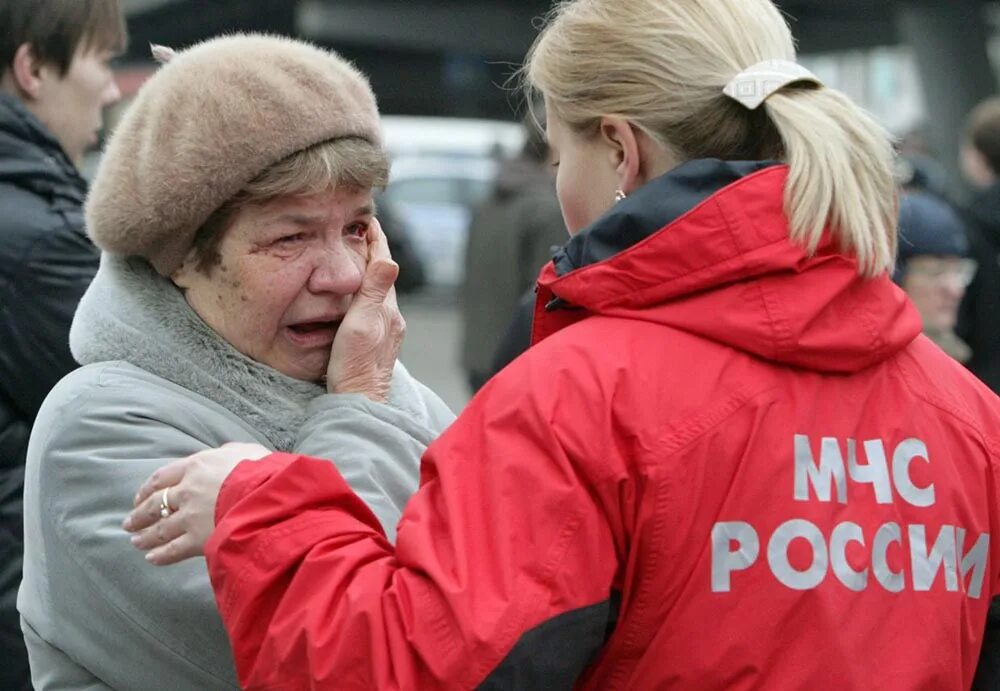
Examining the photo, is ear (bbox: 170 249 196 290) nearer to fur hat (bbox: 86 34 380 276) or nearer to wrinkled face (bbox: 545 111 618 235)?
fur hat (bbox: 86 34 380 276)

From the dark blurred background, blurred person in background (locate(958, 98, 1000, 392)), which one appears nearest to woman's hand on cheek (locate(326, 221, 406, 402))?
blurred person in background (locate(958, 98, 1000, 392))

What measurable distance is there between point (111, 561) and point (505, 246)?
524cm

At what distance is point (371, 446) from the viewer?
7.58 feet

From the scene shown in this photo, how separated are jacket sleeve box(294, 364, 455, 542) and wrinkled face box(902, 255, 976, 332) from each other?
127 inches

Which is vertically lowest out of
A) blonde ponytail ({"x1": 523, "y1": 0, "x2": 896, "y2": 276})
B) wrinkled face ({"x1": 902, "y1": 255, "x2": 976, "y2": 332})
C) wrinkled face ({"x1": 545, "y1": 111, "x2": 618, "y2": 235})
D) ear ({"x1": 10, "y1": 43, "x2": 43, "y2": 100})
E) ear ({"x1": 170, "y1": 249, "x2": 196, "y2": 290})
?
wrinkled face ({"x1": 902, "y1": 255, "x2": 976, "y2": 332})

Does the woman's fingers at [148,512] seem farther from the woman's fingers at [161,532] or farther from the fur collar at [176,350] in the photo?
the fur collar at [176,350]

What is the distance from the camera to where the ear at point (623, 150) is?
2.10m

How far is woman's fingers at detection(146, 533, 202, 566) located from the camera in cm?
196

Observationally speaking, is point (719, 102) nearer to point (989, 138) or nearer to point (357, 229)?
point (357, 229)

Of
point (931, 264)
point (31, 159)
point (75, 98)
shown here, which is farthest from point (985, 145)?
point (31, 159)

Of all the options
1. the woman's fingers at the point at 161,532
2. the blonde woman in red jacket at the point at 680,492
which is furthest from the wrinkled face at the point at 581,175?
the woman's fingers at the point at 161,532

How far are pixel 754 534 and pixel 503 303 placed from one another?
553cm

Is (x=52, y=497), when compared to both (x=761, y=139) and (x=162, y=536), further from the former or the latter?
(x=761, y=139)

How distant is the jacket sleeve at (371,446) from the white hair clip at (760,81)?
70 centimetres
